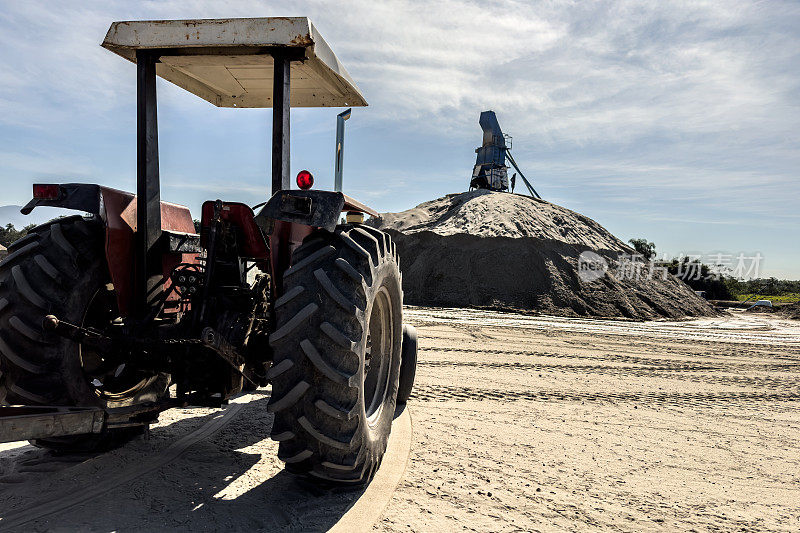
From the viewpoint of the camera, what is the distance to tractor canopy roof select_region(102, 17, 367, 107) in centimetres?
286

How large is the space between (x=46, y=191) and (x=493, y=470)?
121 inches

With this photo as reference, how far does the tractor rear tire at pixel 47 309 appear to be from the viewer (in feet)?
9.51

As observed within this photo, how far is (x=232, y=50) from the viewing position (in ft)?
10.0

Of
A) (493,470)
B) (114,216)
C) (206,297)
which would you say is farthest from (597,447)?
(114,216)

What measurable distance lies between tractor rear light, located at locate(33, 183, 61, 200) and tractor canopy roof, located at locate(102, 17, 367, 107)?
83 cm

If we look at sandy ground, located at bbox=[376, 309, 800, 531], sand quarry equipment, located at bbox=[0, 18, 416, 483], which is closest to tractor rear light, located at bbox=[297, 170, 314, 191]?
sand quarry equipment, located at bbox=[0, 18, 416, 483]

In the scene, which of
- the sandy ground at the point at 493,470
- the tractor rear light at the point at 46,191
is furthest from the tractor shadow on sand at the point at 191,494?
the tractor rear light at the point at 46,191

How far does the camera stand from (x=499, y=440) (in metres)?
4.05

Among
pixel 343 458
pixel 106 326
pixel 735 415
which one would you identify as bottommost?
pixel 735 415

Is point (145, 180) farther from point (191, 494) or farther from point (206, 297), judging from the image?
point (191, 494)

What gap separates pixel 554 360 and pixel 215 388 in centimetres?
632

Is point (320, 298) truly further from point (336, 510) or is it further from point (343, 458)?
point (336, 510)

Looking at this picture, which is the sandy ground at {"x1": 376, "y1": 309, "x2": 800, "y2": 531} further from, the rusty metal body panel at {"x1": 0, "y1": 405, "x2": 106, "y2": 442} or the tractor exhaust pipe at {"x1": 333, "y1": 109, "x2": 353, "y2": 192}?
the tractor exhaust pipe at {"x1": 333, "y1": 109, "x2": 353, "y2": 192}

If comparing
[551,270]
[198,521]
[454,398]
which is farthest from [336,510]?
[551,270]
